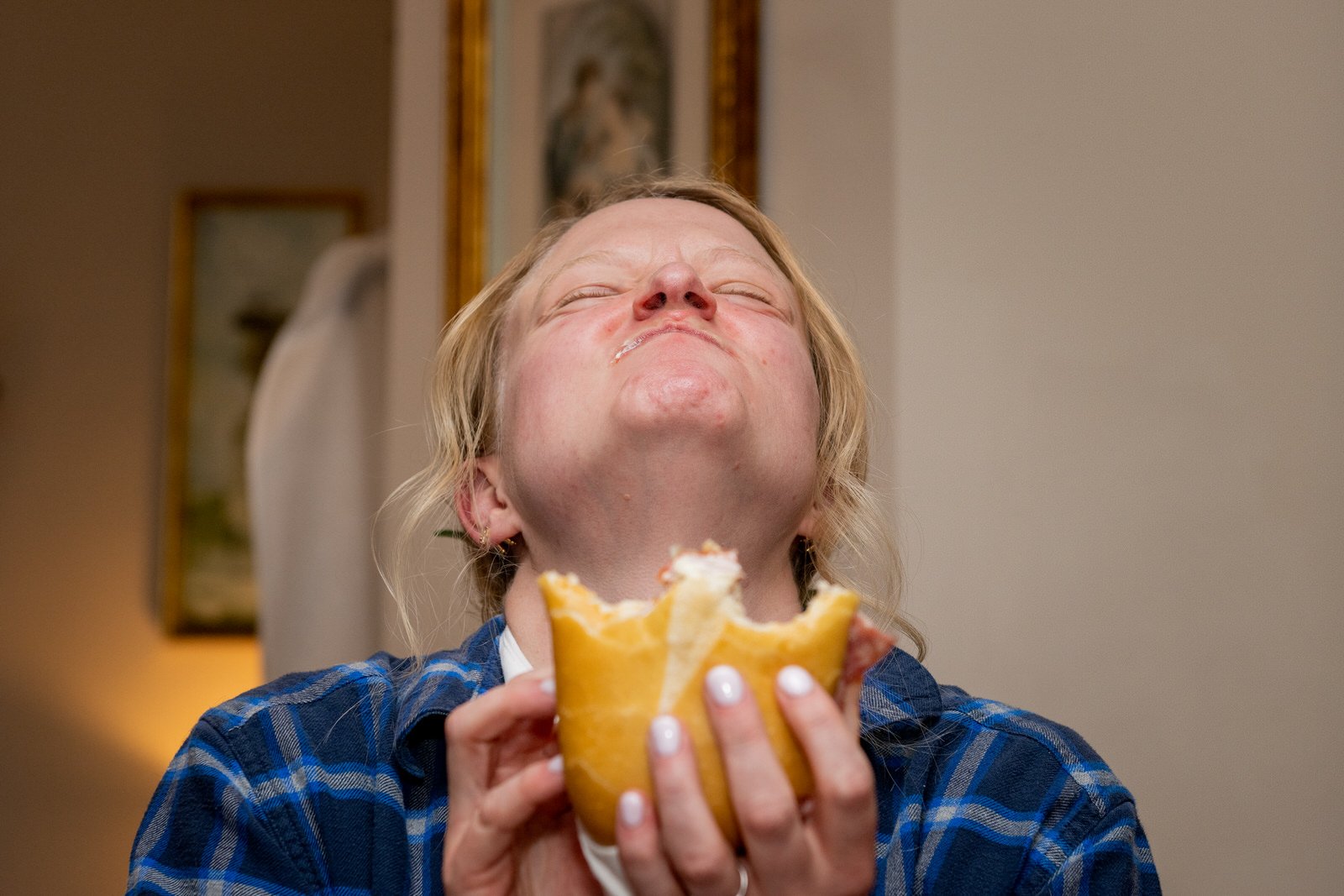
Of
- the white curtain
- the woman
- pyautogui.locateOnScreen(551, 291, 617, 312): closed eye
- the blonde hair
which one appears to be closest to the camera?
the woman

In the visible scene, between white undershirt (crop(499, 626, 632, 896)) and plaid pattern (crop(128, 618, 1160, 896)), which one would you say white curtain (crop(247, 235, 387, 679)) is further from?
white undershirt (crop(499, 626, 632, 896))

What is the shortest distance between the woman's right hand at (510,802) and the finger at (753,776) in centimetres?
11

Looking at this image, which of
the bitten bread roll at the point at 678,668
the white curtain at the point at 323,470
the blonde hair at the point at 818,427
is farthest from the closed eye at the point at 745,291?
the white curtain at the point at 323,470

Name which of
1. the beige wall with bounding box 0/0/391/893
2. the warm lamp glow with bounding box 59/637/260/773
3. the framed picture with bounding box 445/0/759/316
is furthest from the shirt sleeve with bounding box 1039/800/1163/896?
the beige wall with bounding box 0/0/391/893

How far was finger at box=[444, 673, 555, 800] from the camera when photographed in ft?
2.25

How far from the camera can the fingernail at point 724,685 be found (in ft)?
1.98

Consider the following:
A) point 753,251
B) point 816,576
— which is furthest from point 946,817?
point 753,251

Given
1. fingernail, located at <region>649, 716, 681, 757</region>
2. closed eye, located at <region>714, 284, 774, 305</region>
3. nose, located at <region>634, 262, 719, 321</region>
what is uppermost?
closed eye, located at <region>714, 284, 774, 305</region>

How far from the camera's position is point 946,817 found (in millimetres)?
892

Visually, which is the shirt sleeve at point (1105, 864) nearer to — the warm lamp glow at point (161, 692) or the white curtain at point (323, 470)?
the white curtain at point (323, 470)

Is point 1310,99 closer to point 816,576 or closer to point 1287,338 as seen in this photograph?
point 1287,338

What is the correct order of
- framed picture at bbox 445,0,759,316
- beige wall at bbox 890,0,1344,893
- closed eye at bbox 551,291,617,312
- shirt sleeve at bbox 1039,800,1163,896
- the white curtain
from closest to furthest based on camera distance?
shirt sleeve at bbox 1039,800,1163,896 < closed eye at bbox 551,291,617,312 < beige wall at bbox 890,0,1344,893 < framed picture at bbox 445,0,759,316 < the white curtain

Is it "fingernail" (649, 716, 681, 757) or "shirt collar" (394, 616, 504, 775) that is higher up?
"fingernail" (649, 716, 681, 757)

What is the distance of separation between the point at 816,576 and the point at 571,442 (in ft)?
1.04
